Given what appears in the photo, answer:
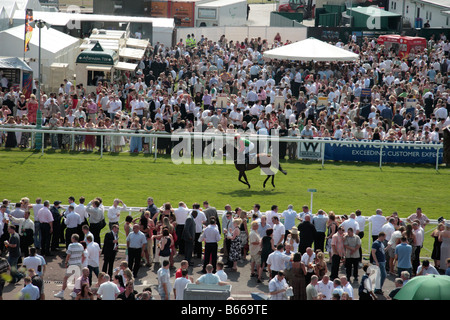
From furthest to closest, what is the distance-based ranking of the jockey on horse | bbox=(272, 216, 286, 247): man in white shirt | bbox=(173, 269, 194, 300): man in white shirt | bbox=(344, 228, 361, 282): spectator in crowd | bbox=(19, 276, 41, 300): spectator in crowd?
the jockey on horse < bbox=(272, 216, 286, 247): man in white shirt < bbox=(344, 228, 361, 282): spectator in crowd < bbox=(173, 269, 194, 300): man in white shirt < bbox=(19, 276, 41, 300): spectator in crowd

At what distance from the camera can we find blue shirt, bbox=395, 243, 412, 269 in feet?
46.3

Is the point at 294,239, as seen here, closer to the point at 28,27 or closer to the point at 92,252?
the point at 92,252

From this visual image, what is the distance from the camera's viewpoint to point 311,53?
1145 inches

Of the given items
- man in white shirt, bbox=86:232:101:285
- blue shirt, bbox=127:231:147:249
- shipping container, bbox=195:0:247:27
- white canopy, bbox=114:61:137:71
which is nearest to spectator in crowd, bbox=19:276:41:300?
man in white shirt, bbox=86:232:101:285

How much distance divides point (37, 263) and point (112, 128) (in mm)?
9901

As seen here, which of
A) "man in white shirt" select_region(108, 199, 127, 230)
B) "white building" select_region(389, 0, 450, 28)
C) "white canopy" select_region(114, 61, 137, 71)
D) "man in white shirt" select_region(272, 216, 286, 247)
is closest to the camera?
"man in white shirt" select_region(272, 216, 286, 247)

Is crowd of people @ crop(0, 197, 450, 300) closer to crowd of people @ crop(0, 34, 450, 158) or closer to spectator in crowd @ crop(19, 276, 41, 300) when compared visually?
spectator in crowd @ crop(19, 276, 41, 300)

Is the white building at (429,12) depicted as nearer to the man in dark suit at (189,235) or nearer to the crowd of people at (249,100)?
the crowd of people at (249,100)

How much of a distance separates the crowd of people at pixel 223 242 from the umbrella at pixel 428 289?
2.68 meters

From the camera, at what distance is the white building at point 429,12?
45969 mm

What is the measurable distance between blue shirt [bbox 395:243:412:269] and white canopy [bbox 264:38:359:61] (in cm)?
1551

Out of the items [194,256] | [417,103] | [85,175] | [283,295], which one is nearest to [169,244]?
[194,256]

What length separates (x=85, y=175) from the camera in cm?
2023

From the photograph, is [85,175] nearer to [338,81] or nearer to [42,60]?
[42,60]
